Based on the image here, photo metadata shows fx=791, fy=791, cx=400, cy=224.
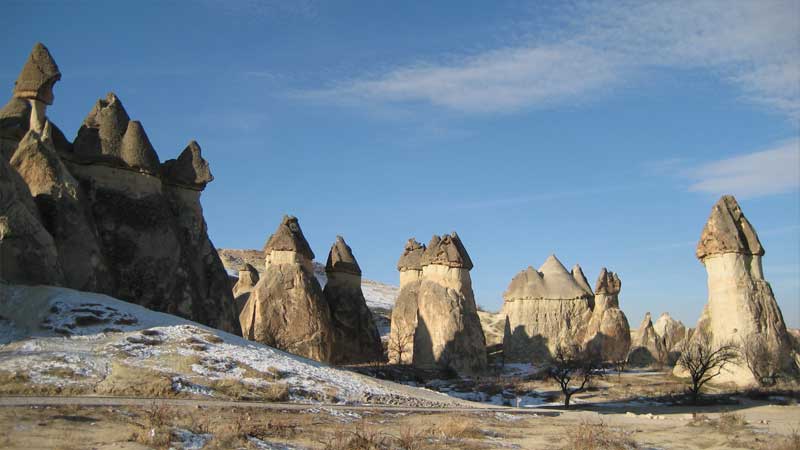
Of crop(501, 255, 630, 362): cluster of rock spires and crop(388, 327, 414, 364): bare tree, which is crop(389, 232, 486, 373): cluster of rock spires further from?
crop(501, 255, 630, 362): cluster of rock spires

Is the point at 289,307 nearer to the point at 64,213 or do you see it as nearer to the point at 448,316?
the point at 448,316

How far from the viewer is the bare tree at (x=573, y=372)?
2063 centimetres

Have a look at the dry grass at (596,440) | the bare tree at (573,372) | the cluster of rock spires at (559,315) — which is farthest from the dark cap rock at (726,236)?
the dry grass at (596,440)

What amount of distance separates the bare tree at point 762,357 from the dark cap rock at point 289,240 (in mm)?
Answer: 14778

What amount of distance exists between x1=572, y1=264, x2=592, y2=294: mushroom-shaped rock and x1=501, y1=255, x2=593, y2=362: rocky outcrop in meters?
0.06

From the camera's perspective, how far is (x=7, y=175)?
14.8 m

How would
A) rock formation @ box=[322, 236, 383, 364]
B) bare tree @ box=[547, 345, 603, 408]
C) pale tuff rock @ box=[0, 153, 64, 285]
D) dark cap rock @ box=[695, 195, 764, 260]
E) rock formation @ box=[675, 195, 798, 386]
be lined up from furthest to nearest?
1. rock formation @ box=[322, 236, 383, 364]
2. dark cap rock @ box=[695, 195, 764, 260]
3. rock formation @ box=[675, 195, 798, 386]
4. bare tree @ box=[547, 345, 603, 408]
5. pale tuff rock @ box=[0, 153, 64, 285]

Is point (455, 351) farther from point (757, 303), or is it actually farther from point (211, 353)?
point (211, 353)

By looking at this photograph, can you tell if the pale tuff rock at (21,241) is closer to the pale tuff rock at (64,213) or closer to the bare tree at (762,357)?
the pale tuff rock at (64,213)

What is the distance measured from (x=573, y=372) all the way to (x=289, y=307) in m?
9.64

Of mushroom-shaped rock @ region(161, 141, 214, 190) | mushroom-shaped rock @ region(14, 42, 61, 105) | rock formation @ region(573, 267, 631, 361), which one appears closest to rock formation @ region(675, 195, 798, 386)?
rock formation @ region(573, 267, 631, 361)

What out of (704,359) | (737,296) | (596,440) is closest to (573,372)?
(704,359)

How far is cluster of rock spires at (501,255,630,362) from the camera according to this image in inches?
1310

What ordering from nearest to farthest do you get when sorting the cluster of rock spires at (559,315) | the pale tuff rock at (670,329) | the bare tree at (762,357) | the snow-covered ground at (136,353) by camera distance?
1. the snow-covered ground at (136,353)
2. the bare tree at (762,357)
3. the cluster of rock spires at (559,315)
4. the pale tuff rock at (670,329)
